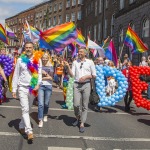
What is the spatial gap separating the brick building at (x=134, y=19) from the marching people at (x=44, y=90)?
1851 centimetres

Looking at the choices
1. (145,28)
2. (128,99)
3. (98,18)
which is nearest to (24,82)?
(128,99)

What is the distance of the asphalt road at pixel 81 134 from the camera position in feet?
21.4

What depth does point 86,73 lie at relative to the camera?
319 inches

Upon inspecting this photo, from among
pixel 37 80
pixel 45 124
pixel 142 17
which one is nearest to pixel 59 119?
pixel 45 124

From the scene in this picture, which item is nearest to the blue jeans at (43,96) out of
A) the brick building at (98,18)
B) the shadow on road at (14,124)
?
the shadow on road at (14,124)

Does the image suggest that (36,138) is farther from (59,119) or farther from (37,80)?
(59,119)

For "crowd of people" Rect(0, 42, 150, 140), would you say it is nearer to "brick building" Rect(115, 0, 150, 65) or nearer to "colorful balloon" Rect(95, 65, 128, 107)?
"colorful balloon" Rect(95, 65, 128, 107)

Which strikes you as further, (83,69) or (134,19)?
(134,19)

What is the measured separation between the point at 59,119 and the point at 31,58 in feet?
8.56

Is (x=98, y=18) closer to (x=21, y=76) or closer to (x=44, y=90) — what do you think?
(x=44, y=90)

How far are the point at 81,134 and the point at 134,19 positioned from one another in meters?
23.2

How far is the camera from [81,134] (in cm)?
749

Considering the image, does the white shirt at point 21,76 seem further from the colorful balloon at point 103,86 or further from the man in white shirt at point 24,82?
the colorful balloon at point 103,86

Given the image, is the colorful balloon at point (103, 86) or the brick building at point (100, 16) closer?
the colorful balloon at point (103, 86)
